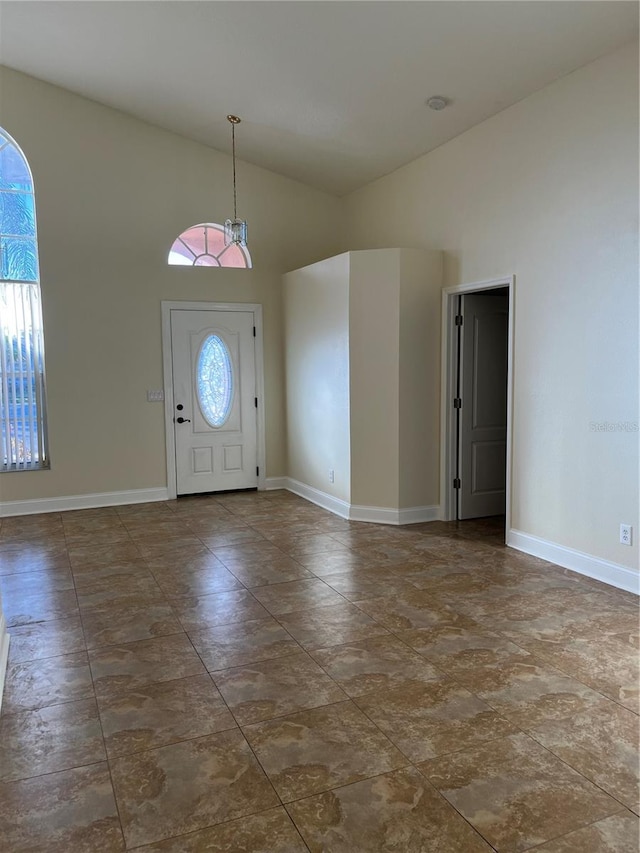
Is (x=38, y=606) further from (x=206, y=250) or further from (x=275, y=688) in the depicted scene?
(x=206, y=250)

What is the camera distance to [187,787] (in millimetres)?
2131

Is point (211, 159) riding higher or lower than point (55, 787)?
higher

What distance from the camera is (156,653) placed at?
3.13m

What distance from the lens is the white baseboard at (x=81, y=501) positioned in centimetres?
603

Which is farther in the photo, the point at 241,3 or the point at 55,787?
the point at 241,3

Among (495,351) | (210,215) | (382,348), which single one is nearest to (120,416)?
(210,215)

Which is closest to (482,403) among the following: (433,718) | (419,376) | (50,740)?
(419,376)

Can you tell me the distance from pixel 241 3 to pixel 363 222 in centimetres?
313

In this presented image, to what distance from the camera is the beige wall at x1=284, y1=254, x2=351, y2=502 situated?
226 inches

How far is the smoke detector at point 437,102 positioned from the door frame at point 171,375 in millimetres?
2958

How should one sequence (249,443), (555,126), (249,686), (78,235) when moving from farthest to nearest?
(249,443), (78,235), (555,126), (249,686)

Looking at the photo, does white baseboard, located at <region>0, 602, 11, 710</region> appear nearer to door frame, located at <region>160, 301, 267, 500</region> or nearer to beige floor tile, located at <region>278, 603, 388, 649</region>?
beige floor tile, located at <region>278, 603, 388, 649</region>

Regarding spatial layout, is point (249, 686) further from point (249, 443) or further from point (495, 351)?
point (249, 443)

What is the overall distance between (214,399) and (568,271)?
4.03 m
